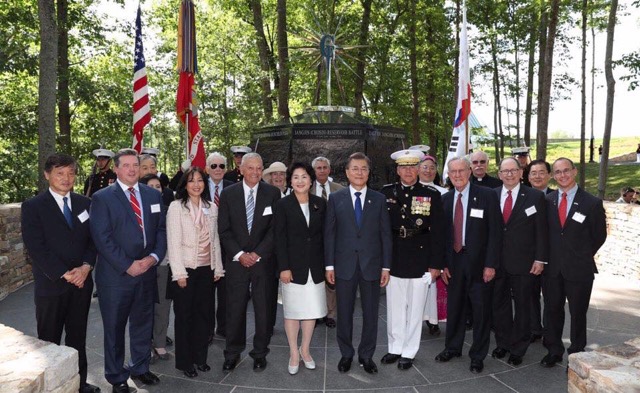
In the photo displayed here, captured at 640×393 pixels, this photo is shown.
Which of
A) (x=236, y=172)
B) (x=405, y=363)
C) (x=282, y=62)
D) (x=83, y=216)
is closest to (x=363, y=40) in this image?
(x=282, y=62)

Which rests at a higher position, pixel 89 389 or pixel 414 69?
pixel 414 69

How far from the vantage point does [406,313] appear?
15.7 feet

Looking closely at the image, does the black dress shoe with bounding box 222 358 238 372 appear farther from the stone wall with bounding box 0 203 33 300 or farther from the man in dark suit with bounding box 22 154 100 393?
the stone wall with bounding box 0 203 33 300

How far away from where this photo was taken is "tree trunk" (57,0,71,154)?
14274mm

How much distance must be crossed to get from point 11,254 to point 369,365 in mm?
6128

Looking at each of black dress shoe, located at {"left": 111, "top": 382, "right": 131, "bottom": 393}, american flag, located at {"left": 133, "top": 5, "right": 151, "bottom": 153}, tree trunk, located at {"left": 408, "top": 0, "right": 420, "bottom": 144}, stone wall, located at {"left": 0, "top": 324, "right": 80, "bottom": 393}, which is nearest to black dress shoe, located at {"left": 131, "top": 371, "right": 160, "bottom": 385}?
black dress shoe, located at {"left": 111, "top": 382, "right": 131, "bottom": 393}

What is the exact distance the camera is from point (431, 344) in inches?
209

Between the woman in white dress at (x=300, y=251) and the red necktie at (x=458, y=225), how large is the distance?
1336 millimetres

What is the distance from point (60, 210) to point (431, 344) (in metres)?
3.89

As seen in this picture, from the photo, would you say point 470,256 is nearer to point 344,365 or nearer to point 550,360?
point 550,360

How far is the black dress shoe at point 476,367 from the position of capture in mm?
4562

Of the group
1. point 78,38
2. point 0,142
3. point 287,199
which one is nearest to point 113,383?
point 287,199

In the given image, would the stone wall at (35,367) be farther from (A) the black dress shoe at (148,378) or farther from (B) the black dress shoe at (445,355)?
(B) the black dress shoe at (445,355)

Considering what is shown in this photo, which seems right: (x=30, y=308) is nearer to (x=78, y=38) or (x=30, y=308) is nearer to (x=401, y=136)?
(x=401, y=136)
